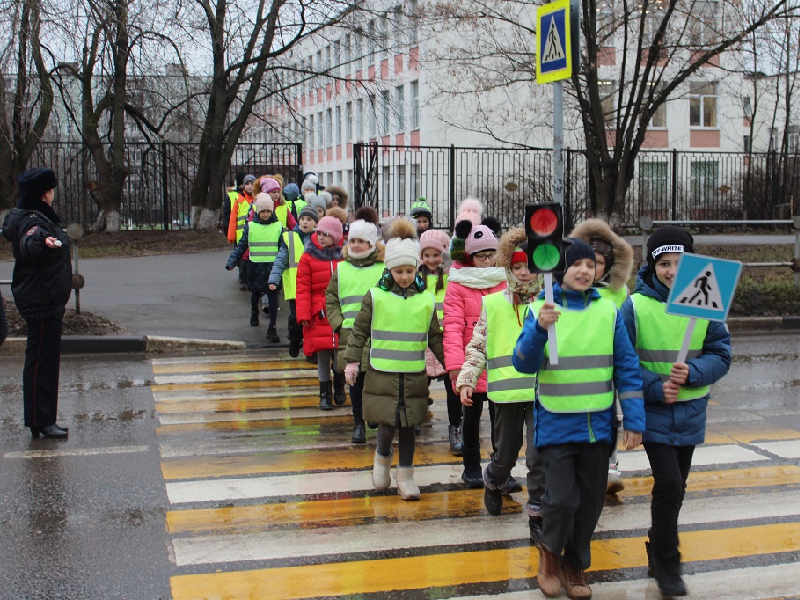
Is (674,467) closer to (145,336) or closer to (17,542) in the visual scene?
(17,542)

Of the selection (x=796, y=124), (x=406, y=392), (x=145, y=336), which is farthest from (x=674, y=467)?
(x=796, y=124)

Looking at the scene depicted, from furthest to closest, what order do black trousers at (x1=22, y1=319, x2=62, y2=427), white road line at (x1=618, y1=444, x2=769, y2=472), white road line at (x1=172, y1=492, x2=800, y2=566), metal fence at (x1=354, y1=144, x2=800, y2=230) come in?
1. metal fence at (x1=354, y1=144, x2=800, y2=230)
2. black trousers at (x1=22, y1=319, x2=62, y2=427)
3. white road line at (x1=618, y1=444, x2=769, y2=472)
4. white road line at (x1=172, y1=492, x2=800, y2=566)

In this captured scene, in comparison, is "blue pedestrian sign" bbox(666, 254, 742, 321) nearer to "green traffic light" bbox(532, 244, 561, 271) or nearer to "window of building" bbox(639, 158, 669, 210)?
"green traffic light" bbox(532, 244, 561, 271)

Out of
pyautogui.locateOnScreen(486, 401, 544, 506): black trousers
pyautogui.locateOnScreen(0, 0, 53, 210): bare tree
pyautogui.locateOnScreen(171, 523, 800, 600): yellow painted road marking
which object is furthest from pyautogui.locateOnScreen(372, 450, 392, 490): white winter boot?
pyautogui.locateOnScreen(0, 0, 53, 210): bare tree

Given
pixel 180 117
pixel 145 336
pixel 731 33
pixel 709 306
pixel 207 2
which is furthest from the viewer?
pixel 180 117

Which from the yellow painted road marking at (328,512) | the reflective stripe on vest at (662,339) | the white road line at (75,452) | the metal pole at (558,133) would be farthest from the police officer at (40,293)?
the reflective stripe on vest at (662,339)

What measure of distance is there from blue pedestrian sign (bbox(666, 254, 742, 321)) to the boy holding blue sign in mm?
165

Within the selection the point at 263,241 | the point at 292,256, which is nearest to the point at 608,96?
the point at 263,241

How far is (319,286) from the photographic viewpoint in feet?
28.4

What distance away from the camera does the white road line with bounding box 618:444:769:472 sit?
22.5 feet

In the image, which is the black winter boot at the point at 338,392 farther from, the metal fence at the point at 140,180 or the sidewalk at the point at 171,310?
the metal fence at the point at 140,180

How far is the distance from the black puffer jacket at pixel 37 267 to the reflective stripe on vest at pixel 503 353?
365cm

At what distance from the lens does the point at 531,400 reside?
220 inches

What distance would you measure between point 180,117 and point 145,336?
46.6 feet
